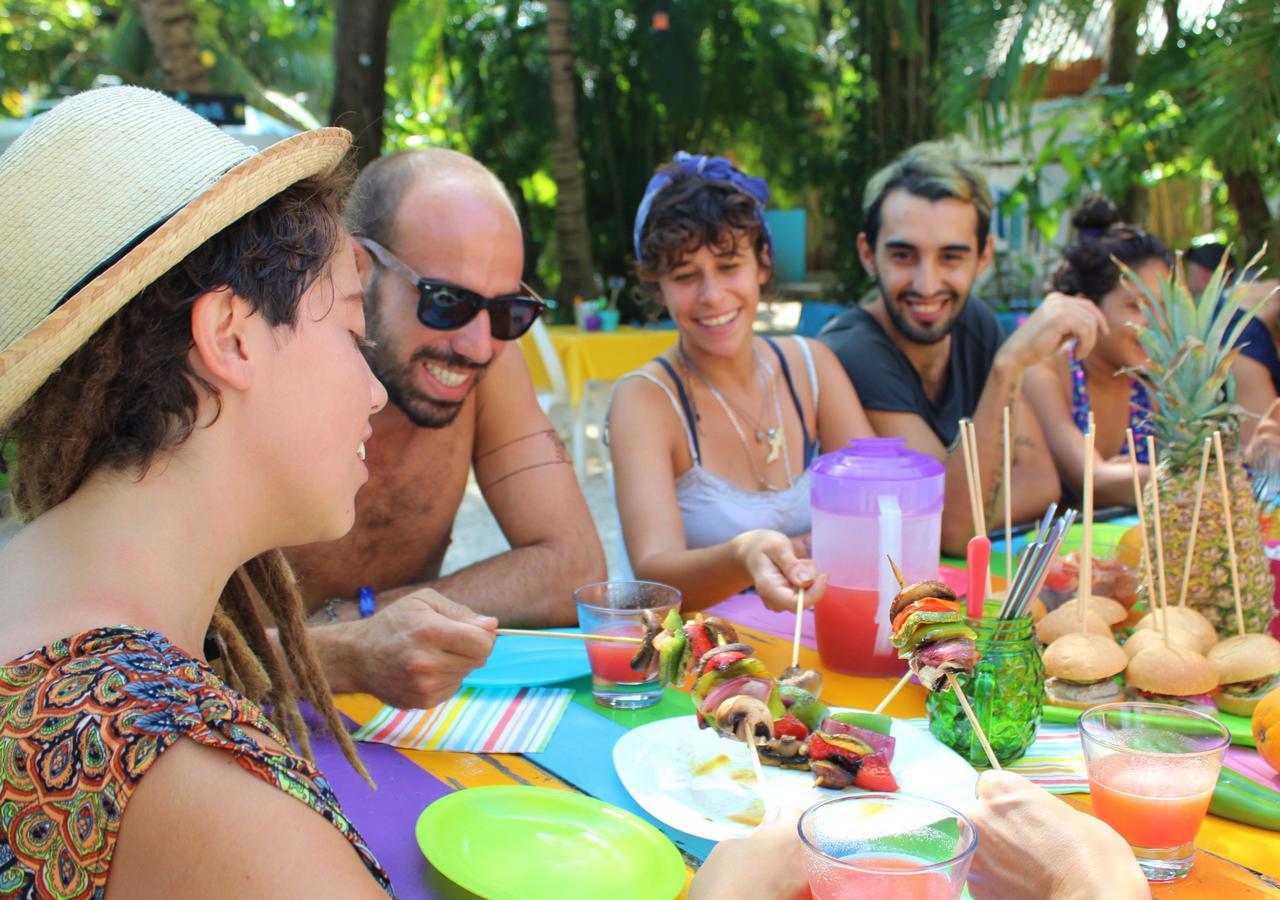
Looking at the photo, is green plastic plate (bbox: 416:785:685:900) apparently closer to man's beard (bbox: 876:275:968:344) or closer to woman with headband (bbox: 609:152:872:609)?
woman with headband (bbox: 609:152:872:609)

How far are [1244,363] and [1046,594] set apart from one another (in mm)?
3393

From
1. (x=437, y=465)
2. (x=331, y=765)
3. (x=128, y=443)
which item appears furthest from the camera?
(x=437, y=465)

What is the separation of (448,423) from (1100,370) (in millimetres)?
2960

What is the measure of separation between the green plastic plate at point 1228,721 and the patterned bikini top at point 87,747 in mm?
1300

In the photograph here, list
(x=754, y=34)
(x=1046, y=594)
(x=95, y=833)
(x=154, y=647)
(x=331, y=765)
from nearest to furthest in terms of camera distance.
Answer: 1. (x=95, y=833)
2. (x=154, y=647)
3. (x=331, y=765)
4. (x=1046, y=594)
5. (x=754, y=34)

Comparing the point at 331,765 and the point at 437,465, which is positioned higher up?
the point at 437,465

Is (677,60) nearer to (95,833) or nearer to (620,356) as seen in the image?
(620,356)

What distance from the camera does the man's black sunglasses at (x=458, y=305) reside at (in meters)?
2.73

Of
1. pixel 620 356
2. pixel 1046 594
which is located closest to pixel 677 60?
pixel 620 356

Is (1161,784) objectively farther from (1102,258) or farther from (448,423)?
(1102,258)

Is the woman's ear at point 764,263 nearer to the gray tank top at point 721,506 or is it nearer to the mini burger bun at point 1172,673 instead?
the gray tank top at point 721,506

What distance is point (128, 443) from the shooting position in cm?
128

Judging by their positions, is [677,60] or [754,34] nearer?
[677,60]

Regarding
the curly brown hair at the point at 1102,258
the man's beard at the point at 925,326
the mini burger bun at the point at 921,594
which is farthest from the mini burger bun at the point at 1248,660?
the curly brown hair at the point at 1102,258
